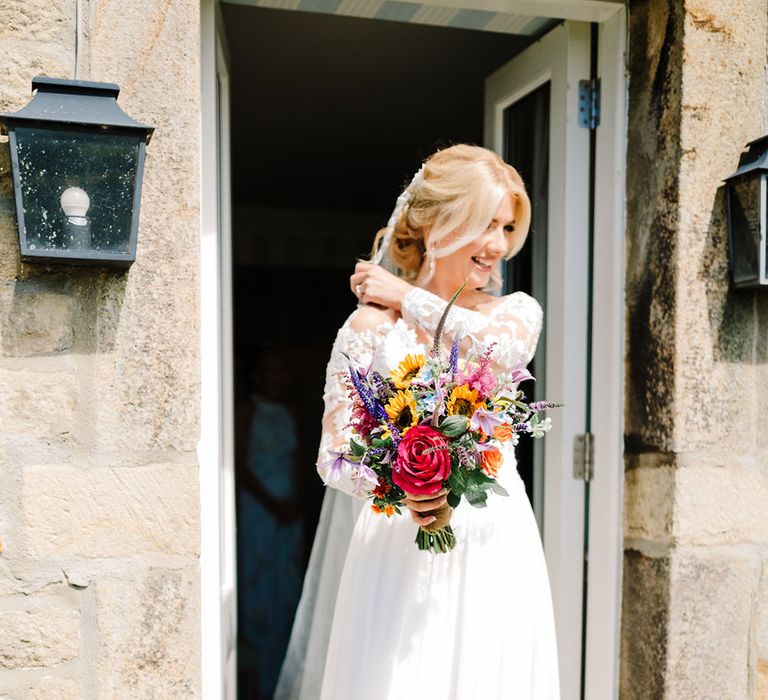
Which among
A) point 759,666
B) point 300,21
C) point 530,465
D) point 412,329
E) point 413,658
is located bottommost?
point 759,666

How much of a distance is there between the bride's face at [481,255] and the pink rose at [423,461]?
0.76 meters

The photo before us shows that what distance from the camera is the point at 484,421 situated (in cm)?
165

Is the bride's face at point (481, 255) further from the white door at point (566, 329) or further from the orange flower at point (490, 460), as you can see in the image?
the orange flower at point (490, 460)

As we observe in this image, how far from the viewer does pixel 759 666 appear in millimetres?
2316

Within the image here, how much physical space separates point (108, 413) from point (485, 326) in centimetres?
92

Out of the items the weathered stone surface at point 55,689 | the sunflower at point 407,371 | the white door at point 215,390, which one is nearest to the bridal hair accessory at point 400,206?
the white door at point 215,390

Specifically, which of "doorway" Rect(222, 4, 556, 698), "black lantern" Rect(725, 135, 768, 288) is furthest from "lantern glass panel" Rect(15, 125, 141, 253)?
"black lantern" Rect(725, 135, 768, 288)

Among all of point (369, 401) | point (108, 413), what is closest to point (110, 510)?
point (108, 413)

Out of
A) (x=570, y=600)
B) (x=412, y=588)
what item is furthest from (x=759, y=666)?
(x=412, y=588)

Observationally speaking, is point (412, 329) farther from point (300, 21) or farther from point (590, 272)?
point (300, 21)

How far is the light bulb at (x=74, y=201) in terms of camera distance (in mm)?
1802

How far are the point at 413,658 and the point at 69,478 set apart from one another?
2.94 ft

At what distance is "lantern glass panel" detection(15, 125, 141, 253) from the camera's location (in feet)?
5.87

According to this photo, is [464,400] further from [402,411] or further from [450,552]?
[450,552]
